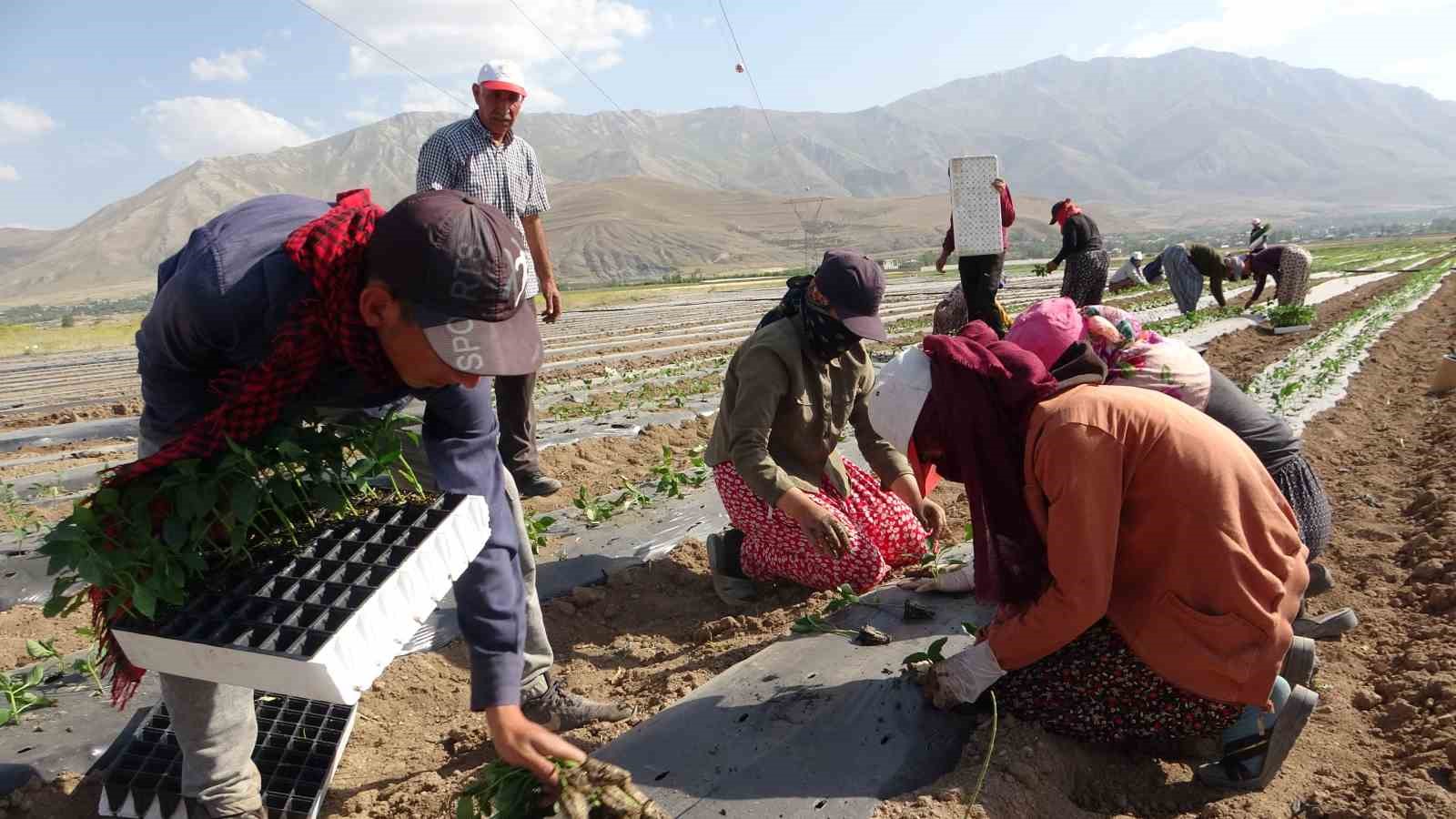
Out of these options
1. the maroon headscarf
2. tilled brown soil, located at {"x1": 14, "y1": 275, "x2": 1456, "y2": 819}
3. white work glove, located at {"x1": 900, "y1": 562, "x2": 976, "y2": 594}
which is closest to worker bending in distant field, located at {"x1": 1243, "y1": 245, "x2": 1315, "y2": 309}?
tilled brown soil, located at {"x1": 14, "y1": 275, "x2": 1456, "y2": 819}

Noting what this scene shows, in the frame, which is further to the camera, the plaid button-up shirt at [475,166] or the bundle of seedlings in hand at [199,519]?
the plaid button-up shirt at [475,166]

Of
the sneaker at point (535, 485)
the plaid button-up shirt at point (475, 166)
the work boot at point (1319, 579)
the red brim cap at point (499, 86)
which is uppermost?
the red brim cap at point (499, 86)

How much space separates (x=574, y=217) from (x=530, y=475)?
85685 mm

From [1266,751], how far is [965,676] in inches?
28.1

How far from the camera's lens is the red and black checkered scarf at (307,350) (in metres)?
1.40

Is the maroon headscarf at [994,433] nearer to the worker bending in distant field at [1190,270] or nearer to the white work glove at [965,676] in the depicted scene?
the white work glove at [965,676]

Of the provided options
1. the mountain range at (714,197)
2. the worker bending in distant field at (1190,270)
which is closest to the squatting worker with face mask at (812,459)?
the worker bending in distant field at (1190,270)

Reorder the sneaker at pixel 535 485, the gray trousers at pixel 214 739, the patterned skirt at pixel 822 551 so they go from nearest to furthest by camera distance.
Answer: the gray trousers at pixel 214 739
the patterned skirt at pixel 822 551
the sneaker at pixel 535 485

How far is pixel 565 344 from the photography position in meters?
11.6

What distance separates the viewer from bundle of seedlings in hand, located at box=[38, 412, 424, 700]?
1.42 metres

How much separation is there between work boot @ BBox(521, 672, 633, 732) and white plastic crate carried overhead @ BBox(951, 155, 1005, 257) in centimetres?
434

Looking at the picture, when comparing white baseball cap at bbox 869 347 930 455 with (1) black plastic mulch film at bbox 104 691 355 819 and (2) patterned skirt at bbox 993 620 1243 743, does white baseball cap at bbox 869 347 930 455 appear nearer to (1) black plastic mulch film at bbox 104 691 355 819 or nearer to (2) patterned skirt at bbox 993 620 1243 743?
(2) patterned skirt at bbox 993 620 1243 743

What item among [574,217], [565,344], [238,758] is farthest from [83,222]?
[238,758]

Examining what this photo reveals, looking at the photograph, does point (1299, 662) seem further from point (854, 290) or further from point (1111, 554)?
point (854, 290)
